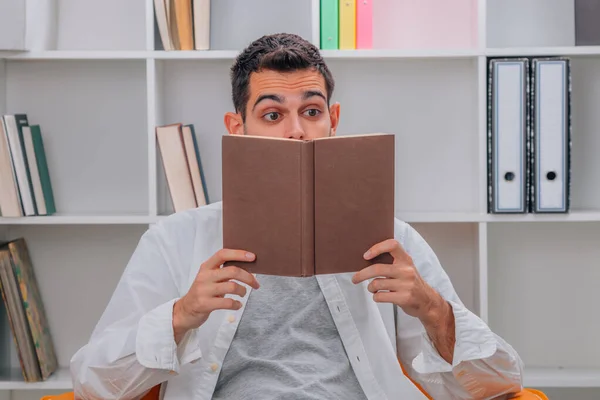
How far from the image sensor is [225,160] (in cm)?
133

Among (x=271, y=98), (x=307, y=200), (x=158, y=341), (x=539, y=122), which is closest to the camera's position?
(x=307, y=200)

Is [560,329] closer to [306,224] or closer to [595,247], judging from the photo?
[595,247]

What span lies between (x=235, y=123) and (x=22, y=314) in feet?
3.10

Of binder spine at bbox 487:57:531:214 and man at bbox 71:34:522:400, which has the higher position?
binder spine at bbox 487:57:531:214

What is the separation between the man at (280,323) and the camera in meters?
1.43

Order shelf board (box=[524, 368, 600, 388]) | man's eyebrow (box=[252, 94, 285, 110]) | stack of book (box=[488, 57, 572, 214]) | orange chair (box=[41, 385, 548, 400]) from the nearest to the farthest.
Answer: orange chair (box=[41, 385, 548, 400])
man's eyebrow (box=[252, 94, 285, 110])
stack of book (box=[488, 57, 572, 214])
shelf board (box=[524, 368, 600, 388])

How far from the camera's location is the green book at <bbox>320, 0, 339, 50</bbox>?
215 centimetres

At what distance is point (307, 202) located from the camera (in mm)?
1291

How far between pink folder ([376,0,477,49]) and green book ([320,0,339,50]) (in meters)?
0.25

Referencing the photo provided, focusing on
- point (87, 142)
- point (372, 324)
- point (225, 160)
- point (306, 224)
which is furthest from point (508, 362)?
point (87, 142)

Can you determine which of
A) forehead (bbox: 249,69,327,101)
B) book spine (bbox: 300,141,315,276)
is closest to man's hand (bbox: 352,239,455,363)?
book spine (bbox: 300,141,315,276)

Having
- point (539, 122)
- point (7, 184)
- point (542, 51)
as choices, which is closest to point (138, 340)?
point (7, 184)

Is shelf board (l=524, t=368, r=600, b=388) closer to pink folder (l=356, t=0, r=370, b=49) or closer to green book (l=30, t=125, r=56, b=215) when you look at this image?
pink folder (l=356, t=0, r=370, b=49)

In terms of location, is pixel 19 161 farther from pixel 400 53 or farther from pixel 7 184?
pixel 400 53
